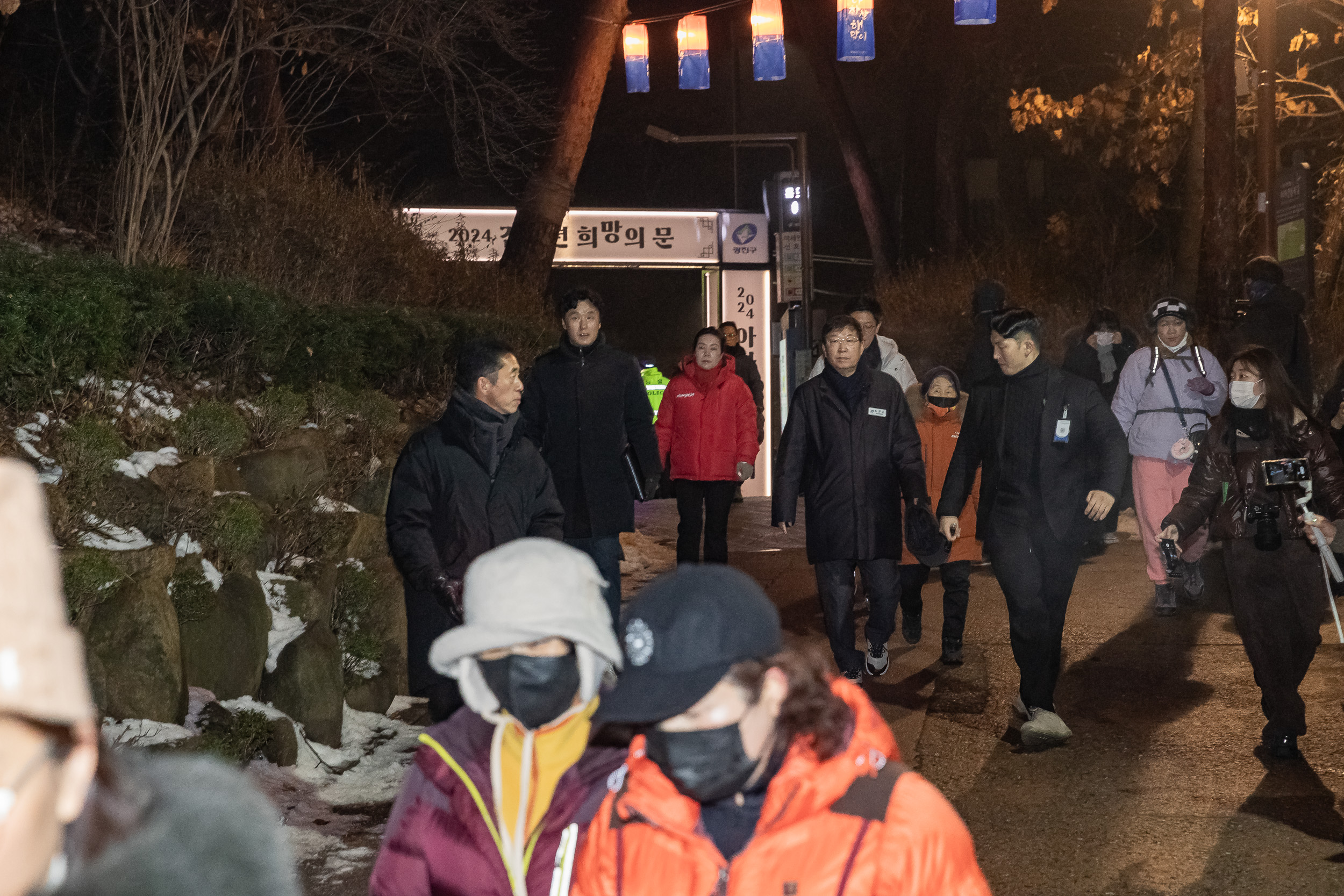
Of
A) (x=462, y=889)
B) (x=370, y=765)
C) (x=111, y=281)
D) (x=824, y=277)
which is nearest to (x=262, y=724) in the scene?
(x=370, y=765)

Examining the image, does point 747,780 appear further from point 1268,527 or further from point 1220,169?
point 1220,169

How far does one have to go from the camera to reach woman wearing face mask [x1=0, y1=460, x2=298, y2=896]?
1.14 metres

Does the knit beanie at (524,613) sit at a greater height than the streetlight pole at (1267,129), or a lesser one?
lesser

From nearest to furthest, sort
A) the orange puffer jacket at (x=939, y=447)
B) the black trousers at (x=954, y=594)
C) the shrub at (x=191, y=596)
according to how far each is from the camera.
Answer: the shrub at (x=191, y=596), the black trousers at (x=954, y=594), the orange puffer jacket at (x=939, y=447)

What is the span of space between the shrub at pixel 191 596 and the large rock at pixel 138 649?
9.8 inches

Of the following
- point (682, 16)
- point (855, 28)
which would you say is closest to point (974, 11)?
point (855, 28)

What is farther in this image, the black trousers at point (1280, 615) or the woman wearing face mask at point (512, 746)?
the black trousers at point (1280, 615)

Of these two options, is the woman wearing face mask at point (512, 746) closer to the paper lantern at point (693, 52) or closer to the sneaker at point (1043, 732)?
the sneaker at point (1043, 732)

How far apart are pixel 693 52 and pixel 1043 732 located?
14.3 metres

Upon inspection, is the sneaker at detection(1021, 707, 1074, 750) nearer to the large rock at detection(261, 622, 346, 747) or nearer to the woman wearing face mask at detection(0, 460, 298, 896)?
the large rock at detection(261, 622, 346, 747)

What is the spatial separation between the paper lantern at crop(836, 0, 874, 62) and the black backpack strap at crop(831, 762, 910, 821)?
1609 centimetres

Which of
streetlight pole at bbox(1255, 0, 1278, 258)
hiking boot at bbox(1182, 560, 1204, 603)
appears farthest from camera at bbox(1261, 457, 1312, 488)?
streetlight pole at bbox(1255, 0, 1278, 258)

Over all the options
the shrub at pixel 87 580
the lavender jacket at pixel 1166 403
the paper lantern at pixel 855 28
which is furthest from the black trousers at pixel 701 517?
the paper lantern at pixel 855 28

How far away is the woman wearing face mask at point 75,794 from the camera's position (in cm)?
114
